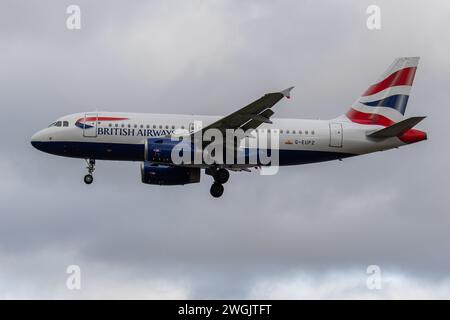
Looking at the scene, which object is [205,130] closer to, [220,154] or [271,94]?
[220,154]

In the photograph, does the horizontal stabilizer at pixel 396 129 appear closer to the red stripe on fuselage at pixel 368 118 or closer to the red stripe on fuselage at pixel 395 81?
the red stripe on fuselage at pixel 368 118

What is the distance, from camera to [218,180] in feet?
232

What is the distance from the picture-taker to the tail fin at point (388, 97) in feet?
241

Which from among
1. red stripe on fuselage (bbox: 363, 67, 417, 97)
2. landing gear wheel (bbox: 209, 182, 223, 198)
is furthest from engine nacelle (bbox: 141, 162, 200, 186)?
red stripe on fuselage (bbox: 363, 67, 417, 97)

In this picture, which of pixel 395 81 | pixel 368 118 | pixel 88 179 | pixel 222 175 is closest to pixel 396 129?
pixel 368 118

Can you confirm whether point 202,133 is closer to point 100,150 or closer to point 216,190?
point 216,190

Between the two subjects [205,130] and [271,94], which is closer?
[271,94]

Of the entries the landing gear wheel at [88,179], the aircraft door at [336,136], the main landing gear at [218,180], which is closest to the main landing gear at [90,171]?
the landing gear wheel at [88,179]

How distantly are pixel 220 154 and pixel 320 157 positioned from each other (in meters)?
5.99

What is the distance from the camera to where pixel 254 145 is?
7069 centimetres

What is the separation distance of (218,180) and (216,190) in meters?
0.60

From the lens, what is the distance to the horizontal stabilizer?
226ft

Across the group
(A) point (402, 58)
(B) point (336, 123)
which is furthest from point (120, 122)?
(A) point (402, 58)

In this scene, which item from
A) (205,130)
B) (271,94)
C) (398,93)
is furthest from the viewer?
(398,93)
